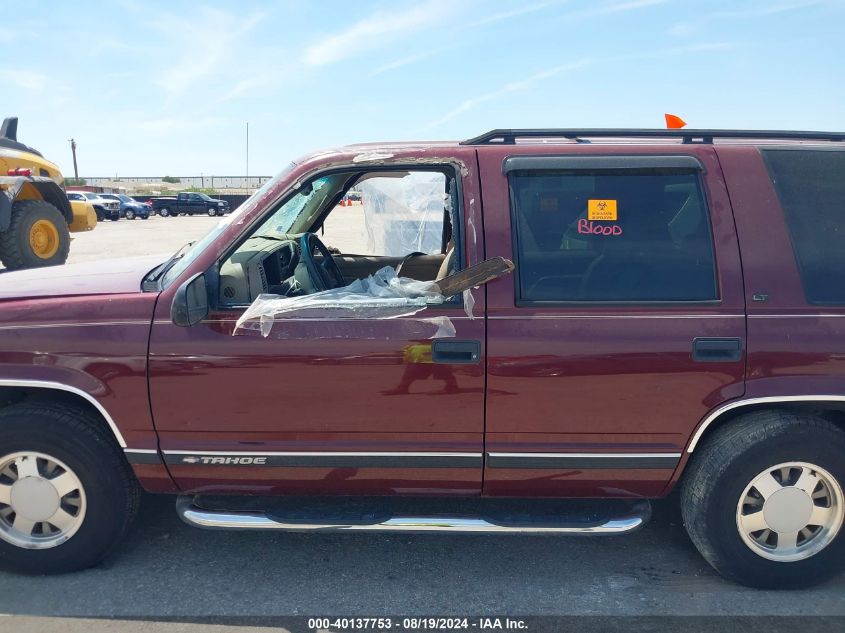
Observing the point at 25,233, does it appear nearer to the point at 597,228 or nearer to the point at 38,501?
the point at 38,501

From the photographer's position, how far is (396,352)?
287cm

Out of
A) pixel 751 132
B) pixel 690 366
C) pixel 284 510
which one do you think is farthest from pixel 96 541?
pixel 751 132

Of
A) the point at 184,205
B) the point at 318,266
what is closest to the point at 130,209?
the point at 184,205

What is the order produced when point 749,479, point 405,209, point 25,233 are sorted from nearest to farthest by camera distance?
1. point 749,479
2. point 405,209
3. point 25,233

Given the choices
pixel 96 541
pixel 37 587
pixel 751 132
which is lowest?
pixel 37 587

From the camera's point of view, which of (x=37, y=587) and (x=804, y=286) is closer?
(x=804, y=286)

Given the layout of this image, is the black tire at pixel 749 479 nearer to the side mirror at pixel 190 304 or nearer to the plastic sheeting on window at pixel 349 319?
the plastic sheeting on window at pixel 349 319

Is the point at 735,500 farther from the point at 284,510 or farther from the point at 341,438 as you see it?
the point at 284,510

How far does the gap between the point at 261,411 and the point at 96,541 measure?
1.00 m

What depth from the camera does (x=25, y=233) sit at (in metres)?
11.2

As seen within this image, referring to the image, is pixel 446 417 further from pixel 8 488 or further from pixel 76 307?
pixel 8 488

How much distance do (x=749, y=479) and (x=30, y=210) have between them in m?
11.7

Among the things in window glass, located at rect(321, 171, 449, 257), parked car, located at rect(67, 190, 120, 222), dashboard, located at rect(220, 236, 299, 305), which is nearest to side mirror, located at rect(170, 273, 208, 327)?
dashboard, located at rect(220, 236, 299, 305)

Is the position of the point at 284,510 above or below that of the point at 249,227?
below
